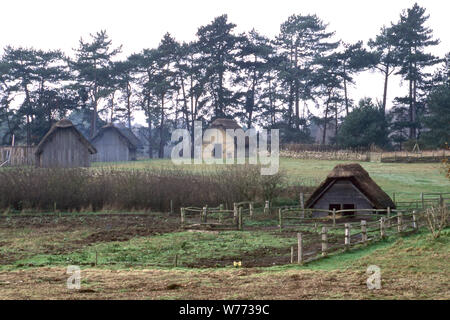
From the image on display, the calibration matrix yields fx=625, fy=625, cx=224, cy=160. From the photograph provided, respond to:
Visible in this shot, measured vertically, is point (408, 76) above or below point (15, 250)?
above

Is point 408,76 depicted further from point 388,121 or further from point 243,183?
point 243,183

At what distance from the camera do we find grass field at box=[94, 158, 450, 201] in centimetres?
3841

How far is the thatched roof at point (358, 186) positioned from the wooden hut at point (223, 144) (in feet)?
95.4

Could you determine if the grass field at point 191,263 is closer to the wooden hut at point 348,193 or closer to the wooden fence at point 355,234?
the wooden fence at point 355,234

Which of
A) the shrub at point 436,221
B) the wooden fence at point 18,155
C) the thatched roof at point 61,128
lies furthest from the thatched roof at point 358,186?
the wooden fence at point 18,155

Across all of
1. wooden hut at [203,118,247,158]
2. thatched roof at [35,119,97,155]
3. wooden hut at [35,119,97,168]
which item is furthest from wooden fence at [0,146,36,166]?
wooden hut at [203,118,247,158]

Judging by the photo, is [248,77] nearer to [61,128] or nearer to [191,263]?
[61,128]

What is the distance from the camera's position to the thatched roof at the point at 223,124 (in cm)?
6053

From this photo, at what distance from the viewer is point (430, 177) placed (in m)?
43.4

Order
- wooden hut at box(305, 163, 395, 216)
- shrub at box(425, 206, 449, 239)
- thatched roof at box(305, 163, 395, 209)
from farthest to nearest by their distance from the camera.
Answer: wooden hut at box(305, 163, 395, 216), thatched roof at box(305, 163, 395, 209), shrub at box(425, 206, 449, 239)

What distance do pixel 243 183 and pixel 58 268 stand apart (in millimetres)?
18435

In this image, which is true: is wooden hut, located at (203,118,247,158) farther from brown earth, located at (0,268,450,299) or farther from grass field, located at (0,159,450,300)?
brown earth, located at (0,268,450,299)

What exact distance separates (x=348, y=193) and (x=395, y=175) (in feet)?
50.1
